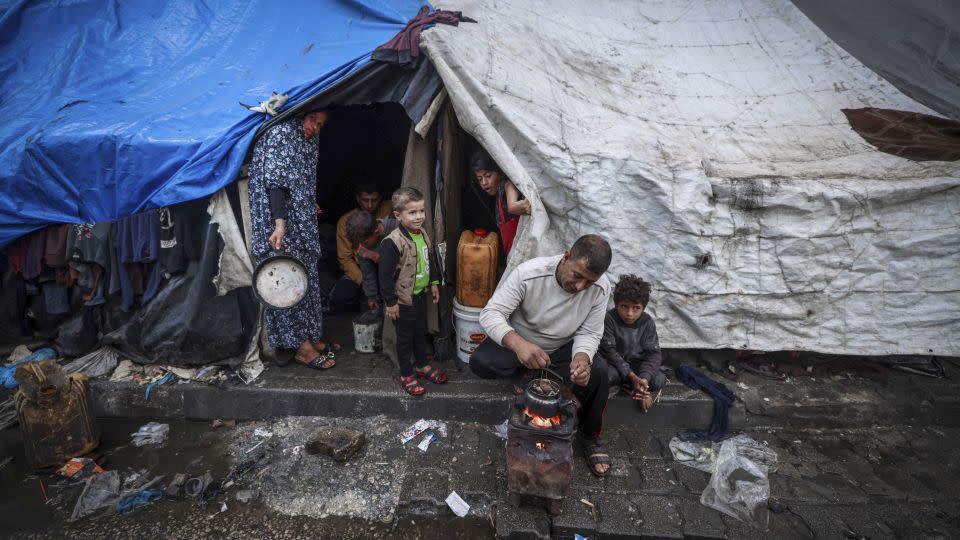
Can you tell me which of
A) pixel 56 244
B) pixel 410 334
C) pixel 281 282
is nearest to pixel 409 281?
pixel 410 334

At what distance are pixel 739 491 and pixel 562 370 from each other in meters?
1.28

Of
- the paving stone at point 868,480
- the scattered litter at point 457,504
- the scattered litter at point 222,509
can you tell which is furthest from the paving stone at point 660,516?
the scattered litter at point 222,509

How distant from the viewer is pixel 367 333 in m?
4.07

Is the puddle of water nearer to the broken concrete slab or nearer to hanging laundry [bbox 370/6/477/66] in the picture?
the broken concrete slab

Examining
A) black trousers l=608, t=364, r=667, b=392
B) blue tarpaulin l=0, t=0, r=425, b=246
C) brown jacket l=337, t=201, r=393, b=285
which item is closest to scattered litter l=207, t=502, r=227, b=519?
blue tarpaulin l=0, t=0, r=425, b=246

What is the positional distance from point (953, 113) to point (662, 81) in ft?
7.45

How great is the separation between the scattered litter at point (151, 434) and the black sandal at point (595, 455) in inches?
121

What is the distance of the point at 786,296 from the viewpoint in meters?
3.55

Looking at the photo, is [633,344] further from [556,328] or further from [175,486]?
[175,486]

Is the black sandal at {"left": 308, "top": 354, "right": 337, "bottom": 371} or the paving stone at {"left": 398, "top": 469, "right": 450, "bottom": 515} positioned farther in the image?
the black sandal at {"left": 308, "top": 354, "right": 337, "bottom": 371}

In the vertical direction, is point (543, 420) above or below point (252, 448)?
above

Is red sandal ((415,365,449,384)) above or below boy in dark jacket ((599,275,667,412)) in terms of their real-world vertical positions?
below

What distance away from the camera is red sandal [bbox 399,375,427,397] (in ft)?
11.5

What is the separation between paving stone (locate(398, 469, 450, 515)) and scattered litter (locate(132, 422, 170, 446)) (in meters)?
1.92
